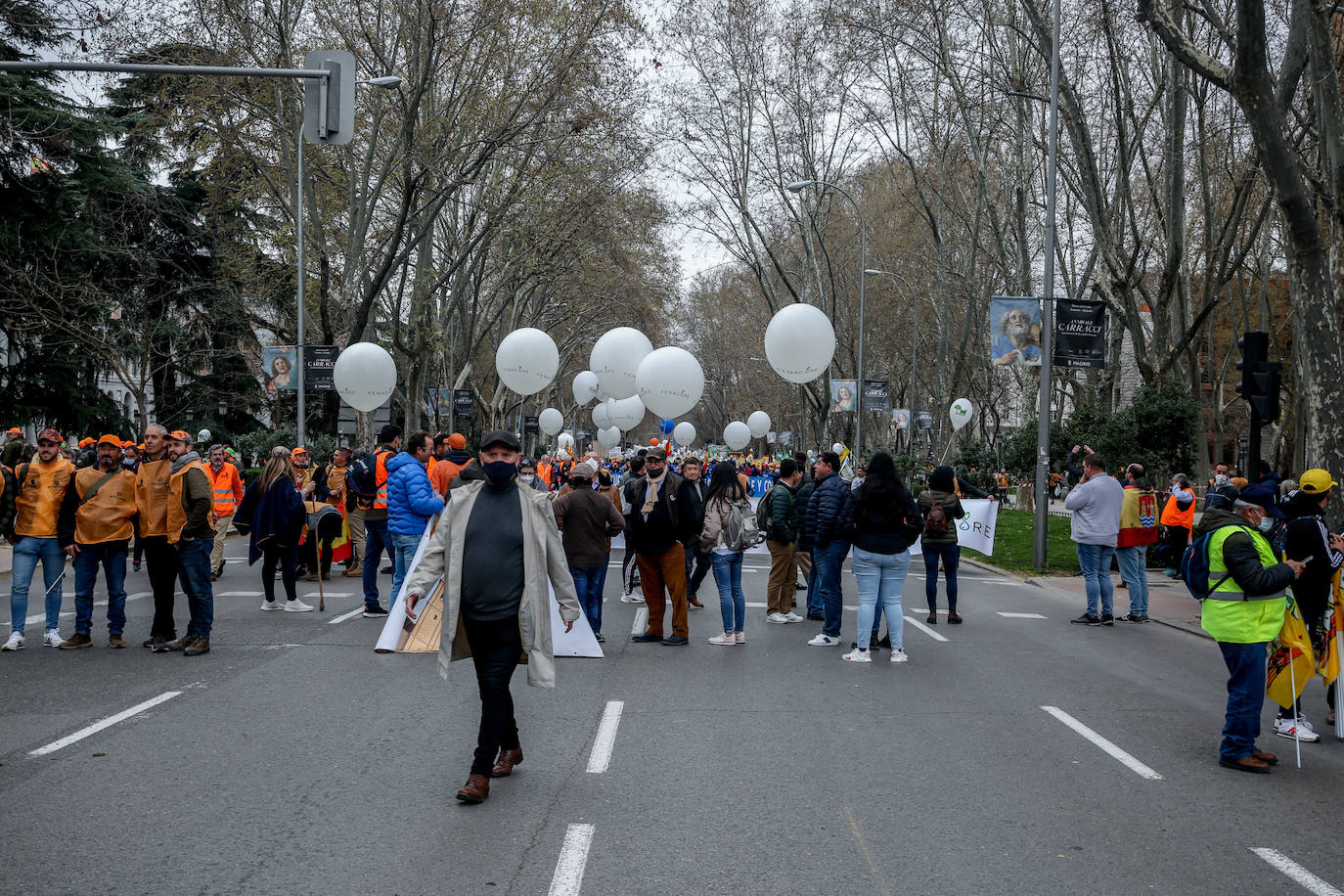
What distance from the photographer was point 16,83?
76.7 feet

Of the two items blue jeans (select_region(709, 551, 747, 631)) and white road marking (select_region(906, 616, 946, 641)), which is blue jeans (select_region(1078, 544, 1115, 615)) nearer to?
white road marking (select_region(906, 616, 946, 641))

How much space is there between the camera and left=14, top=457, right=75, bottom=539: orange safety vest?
9789 millimetres

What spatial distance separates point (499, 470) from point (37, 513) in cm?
613

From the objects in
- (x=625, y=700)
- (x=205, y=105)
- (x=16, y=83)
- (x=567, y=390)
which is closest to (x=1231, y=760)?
(x=625, y=700)

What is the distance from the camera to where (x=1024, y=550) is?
2225 centimetres

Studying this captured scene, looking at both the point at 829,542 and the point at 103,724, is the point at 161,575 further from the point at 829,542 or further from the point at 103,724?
the point at 829,542

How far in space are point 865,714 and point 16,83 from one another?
23.4 meters

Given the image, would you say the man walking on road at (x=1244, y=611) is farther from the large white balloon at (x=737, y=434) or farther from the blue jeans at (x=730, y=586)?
the large white balloon at (x=737, y=434)

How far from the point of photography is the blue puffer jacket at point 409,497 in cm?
1029

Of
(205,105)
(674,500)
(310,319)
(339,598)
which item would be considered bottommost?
(339,598)

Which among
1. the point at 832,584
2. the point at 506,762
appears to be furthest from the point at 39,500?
the point at 832,584

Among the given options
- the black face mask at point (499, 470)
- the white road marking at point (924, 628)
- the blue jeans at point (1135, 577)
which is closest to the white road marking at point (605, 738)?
the black face mask at point (499, 470)

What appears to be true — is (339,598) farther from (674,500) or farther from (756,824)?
(756,824)

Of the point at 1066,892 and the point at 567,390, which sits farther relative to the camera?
the point at 567,390
